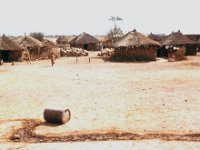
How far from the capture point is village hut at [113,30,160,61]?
36625 millimetres

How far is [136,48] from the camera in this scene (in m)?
36.7

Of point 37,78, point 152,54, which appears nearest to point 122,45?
point 152,54

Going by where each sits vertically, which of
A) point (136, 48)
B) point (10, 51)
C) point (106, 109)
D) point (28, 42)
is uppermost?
point (28, 42)

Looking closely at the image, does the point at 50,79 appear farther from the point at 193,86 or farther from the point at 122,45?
the point at 122,45

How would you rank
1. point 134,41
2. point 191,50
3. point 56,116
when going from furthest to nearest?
point 191,50 < point 134,41 < point 56,116

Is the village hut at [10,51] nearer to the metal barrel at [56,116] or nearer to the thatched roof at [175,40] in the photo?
the thatched roof at [175,40]

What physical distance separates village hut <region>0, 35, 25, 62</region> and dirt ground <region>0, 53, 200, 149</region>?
1343 cm

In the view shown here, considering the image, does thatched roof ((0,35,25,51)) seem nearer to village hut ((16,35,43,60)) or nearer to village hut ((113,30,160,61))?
village hut ((16,35,43,60))

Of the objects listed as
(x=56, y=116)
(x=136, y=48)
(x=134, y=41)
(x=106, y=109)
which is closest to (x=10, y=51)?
(x=134, y=41)

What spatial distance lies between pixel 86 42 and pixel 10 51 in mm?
17488

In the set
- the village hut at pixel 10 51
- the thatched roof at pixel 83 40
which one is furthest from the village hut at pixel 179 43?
the village hut at pixel 10 51

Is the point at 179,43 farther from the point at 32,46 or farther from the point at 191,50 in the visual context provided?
the point at 32,46

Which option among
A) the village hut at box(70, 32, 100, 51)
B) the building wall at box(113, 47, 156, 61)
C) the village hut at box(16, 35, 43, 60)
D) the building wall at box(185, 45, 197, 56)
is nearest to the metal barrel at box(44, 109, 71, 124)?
the building wall at box(113, 47, 156, 61)

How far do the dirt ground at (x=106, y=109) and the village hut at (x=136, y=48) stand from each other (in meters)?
11.5
